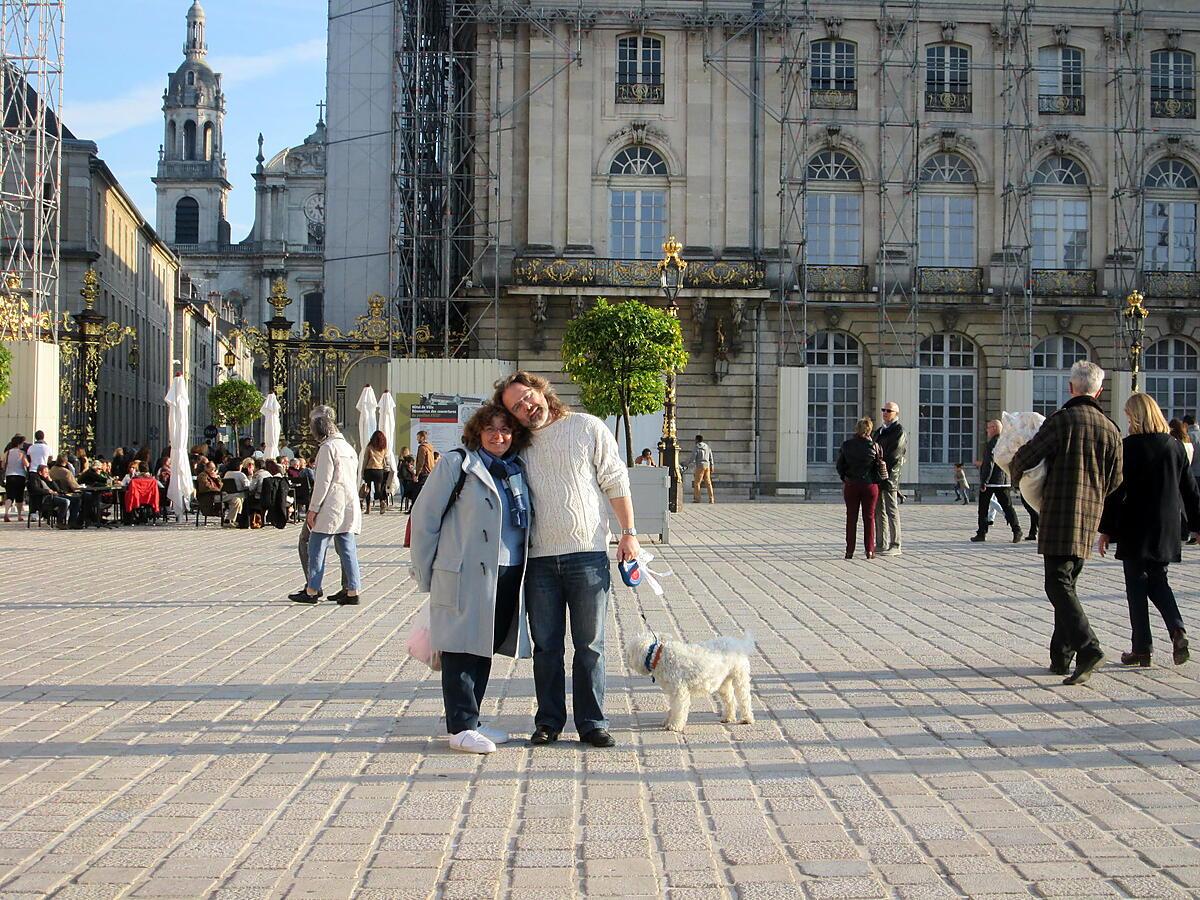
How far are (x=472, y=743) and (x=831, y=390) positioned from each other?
111 ft

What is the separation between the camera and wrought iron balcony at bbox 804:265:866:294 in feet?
128

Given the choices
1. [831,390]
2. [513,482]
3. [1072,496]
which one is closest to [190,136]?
[831,390]

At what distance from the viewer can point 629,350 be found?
27906mm

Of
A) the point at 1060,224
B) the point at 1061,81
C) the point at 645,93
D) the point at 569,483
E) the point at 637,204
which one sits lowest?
the point at 569,483

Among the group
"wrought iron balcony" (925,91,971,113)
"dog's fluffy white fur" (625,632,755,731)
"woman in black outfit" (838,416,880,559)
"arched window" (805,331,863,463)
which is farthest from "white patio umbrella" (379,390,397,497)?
"dog's fluffy white fur" (625,632,755,731)

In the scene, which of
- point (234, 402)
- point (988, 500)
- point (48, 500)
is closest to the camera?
point (988, 500)

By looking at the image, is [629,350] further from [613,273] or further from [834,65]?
[834,65]

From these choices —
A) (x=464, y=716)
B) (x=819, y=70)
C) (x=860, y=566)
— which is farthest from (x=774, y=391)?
(x=464, y=716)

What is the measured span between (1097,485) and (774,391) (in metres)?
29.9

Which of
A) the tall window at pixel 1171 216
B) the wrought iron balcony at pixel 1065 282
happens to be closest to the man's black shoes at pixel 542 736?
the wrought iron balcony at pixel 1065 282

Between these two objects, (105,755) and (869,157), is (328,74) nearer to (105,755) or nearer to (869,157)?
(869,157)

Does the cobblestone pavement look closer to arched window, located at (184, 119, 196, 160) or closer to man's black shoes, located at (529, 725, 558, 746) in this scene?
man's black shoes, located at (529, 725, 558, 746)

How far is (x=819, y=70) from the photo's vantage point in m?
39.4

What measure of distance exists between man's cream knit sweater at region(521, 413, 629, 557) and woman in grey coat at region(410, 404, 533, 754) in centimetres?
7
